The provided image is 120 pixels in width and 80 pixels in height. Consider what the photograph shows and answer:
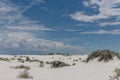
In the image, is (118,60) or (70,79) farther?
(118,60)

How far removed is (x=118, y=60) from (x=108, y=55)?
912 millimetres

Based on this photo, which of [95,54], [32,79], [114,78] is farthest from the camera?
[95,54]

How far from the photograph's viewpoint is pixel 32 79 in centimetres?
1486

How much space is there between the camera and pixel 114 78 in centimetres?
1378

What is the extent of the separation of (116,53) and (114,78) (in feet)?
36.5

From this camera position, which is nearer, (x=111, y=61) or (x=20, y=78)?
(x=20, y=78)

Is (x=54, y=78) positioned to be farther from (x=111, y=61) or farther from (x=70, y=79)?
(x=111, y=61)

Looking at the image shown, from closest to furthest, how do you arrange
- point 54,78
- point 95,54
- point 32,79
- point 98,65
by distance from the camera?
1. point 32,79
2. point 54,78
3. point 98,65
4. point 95,54

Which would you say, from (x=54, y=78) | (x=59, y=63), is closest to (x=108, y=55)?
(x=59, y=63)

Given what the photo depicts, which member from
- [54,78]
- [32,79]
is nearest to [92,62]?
[54,78]

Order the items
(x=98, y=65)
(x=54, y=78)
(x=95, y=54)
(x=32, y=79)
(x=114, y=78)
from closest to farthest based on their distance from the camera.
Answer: (x=114, y=78)
(x=32, y=79)
(x=54, y=78)
(x=98, y=65)
(x=95, y=54)

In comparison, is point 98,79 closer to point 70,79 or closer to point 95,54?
point 70,79

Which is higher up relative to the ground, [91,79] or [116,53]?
[116,53]

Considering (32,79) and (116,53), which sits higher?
(116,53)
